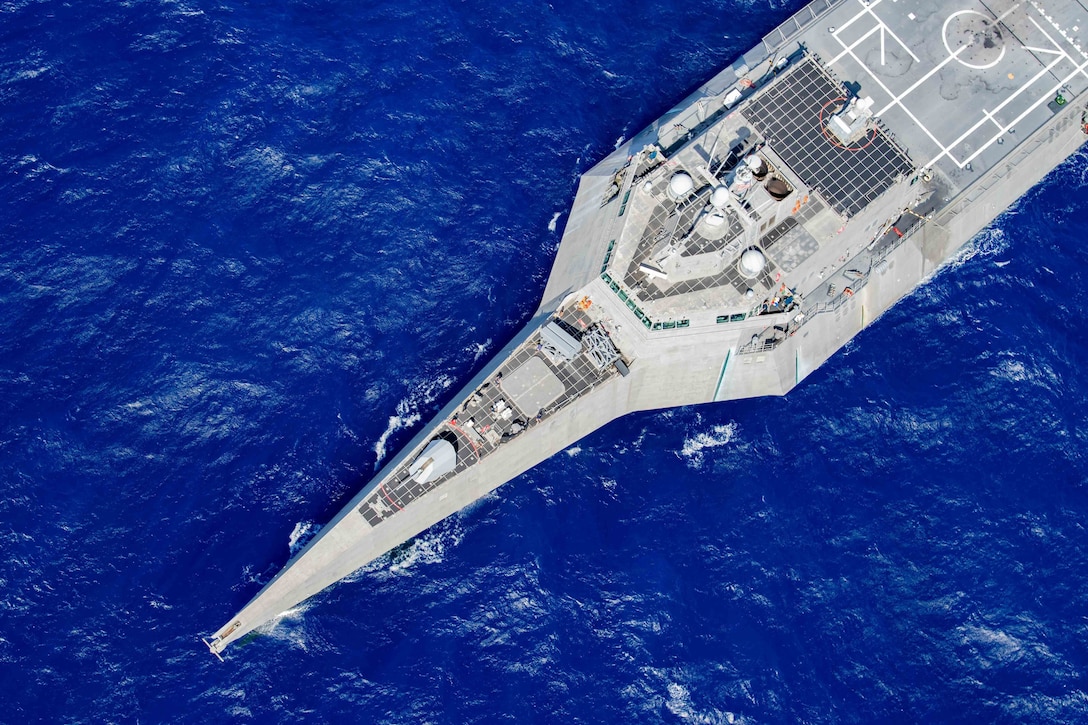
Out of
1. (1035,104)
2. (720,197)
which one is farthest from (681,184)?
(1035,104)

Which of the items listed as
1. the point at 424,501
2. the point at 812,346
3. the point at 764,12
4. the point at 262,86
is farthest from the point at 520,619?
the point at 764,12

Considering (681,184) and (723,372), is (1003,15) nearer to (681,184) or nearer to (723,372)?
(681,184)

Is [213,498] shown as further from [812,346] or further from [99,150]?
[812,346]

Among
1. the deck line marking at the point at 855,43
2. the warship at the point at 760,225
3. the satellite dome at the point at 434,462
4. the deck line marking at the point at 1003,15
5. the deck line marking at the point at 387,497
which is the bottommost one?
the deck line marking at the point at 387,497

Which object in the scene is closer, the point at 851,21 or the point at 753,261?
the point at 753,261

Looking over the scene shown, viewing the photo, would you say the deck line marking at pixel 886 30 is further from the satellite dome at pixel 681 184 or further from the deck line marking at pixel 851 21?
the satellite dome at pixel 681 184

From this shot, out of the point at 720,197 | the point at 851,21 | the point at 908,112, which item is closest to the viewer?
the point at 720,197

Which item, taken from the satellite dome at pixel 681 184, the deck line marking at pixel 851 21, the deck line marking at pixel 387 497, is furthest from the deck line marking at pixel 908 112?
the deck line marking at pixel 387 497
